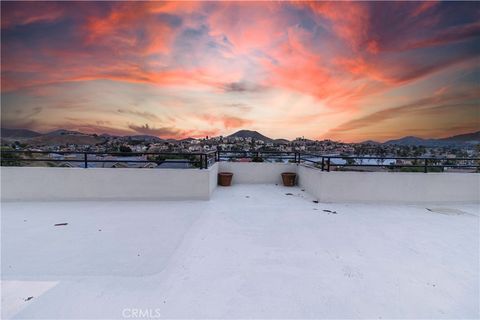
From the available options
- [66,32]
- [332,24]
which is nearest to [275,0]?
[332,24]

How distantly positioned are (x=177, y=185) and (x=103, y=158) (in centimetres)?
178

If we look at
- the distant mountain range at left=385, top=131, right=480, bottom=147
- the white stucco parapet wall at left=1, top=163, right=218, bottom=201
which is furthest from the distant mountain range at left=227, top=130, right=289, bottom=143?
the distant mountain range at left=385, top=131, right=480, bottom=147

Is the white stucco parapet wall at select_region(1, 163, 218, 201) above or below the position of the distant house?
below

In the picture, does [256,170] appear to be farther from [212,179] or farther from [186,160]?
[186,160]

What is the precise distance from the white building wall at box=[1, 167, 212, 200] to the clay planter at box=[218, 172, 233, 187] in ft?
4.41

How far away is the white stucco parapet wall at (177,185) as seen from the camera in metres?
4.21

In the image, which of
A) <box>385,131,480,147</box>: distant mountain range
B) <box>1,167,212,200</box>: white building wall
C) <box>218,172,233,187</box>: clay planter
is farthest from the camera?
<box>385,131,480,147</box>: distant mountain range

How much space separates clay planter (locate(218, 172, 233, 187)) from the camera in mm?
5695

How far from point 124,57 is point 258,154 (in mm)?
4888

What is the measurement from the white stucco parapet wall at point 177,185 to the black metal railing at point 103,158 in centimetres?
21

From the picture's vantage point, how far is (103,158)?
441 centimetres

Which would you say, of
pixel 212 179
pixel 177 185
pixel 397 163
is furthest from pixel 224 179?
pixel 397 163

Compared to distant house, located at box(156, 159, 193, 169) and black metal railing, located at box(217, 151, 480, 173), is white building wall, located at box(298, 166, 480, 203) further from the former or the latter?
distant house, located at box(156, 159, 193, 169)

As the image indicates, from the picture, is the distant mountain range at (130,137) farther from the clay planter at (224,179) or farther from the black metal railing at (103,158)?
the clay planter at (224,179)
